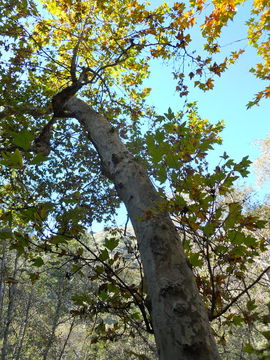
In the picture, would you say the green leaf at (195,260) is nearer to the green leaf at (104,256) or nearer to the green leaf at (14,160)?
the green leaf at (104,256)

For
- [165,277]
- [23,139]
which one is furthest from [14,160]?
[165,277]

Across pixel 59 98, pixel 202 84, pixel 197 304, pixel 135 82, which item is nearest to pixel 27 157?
pixel 197 304

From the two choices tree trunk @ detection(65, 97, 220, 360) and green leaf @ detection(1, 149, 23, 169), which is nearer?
tree trunk @ detection(65, 97, 220, 360)

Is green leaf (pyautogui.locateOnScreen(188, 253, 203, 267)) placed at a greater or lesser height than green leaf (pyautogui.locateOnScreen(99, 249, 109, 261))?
lesser

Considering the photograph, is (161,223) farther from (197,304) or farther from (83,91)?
(83,91)

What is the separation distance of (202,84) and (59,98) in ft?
7.46

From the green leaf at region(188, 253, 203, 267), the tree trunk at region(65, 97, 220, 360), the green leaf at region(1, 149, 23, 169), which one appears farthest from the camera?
the green leaf at region(188, 253, 203, 267)

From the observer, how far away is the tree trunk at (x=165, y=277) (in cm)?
109

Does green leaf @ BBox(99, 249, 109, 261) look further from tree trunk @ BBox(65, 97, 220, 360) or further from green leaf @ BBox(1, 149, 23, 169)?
green leaf @ BBox(1, 149, 23, 169)

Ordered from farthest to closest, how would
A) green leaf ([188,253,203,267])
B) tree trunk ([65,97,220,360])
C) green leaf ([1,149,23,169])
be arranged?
1. green leaf ([188,253,203,267])
2. green leaf ([1,149,23,169])
3. tree trunk ([65,97,220,360])

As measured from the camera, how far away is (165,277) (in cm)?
133

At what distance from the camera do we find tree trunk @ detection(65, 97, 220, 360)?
3.58 feet

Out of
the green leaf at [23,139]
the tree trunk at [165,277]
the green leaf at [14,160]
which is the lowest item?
the tree trunk at [165,277]

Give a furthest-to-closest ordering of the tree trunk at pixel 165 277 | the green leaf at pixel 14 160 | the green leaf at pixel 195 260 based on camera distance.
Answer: the green leaf at pixel 195 260 < the green leaf at pixel 14 160 < the tree trunk at pixel 165 277
